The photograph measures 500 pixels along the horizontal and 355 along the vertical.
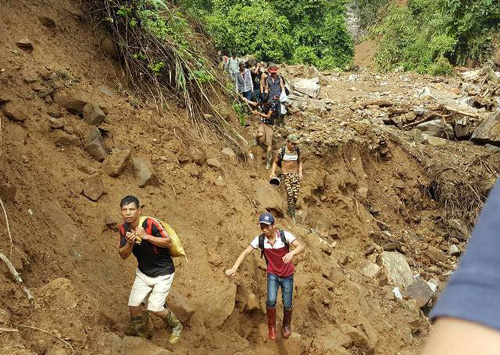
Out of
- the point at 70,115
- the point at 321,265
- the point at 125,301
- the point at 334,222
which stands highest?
the point at 70,115

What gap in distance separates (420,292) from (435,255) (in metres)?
2.10

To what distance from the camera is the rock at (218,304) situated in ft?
19.3

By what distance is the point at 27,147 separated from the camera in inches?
227

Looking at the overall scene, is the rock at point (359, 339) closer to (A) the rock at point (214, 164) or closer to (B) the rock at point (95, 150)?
(A) the rock at point (214, 164)

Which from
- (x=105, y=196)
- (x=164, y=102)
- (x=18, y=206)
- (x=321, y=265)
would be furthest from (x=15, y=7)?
(x=321, y=265)

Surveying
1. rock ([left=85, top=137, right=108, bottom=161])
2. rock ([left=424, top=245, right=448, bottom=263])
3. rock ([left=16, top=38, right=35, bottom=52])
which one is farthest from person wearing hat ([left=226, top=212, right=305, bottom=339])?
rock ([left=424, top=245, right=448, bottom=263])

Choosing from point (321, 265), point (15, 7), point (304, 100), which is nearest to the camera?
point (15, 7)

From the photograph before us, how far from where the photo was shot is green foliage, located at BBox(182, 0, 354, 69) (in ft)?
62.7

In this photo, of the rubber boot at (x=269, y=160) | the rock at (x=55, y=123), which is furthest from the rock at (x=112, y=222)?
the rubber boot at (x=269, y=160)

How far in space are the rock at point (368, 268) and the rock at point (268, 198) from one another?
2.05m

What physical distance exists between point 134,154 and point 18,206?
7.22 ft

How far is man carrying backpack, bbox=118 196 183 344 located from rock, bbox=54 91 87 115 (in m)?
2.61

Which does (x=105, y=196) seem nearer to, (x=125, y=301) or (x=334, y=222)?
(x=125, y=301)

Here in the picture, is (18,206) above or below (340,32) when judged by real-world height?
above
